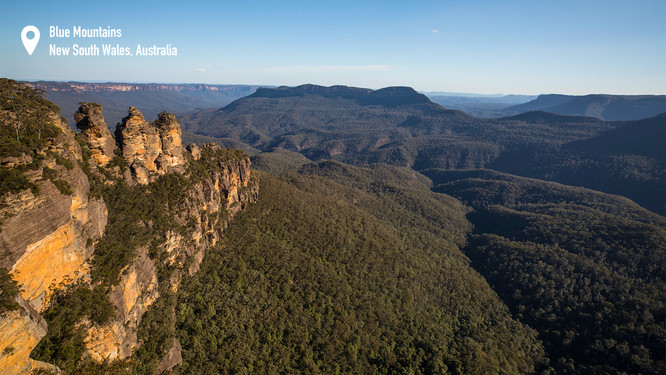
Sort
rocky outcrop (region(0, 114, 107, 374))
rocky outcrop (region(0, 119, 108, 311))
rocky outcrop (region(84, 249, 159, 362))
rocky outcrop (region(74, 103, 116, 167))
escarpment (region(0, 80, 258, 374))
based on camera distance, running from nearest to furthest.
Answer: rocky outcrop (region(0, 114, 107, 374)) < rocky outcrop (region(0, 119, 108, 311)) < escarpment (region(0, 80, 258, 374)) < rocky outcrop (region(84, 249, 159, 362)) < rocky outcrop (region(74, 103, 116, 167))

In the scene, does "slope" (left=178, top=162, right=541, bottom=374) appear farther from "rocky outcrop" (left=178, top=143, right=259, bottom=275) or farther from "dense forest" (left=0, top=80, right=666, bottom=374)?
"rocky outcrop" (left=178, top=143, right=259, bottom=275)

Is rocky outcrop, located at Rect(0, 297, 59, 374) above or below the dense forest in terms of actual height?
above

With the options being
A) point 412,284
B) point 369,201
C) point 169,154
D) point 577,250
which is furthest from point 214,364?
point 577,250

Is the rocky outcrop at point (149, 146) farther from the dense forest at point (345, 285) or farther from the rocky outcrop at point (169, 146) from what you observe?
the dense forest at point (345, 285)

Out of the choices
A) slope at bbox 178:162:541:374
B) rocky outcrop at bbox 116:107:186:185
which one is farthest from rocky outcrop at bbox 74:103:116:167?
slope at bbox 178:162:541:374

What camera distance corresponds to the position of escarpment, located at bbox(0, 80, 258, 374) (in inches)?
875

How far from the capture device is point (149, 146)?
46281mm

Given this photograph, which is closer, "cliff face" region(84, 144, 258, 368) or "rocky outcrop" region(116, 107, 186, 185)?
"cliff face" region(84, 144, 258, 368)

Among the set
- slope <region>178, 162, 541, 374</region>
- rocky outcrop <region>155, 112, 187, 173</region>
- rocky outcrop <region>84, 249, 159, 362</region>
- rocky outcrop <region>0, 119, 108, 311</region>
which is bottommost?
slope <region>178, 162, 541, 374</region>

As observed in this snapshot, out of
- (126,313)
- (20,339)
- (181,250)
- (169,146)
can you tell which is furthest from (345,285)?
(20,339)

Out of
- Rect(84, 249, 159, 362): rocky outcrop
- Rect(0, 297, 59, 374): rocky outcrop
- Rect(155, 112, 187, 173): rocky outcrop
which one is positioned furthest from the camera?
Rect(155, 112, 187, 173): rocky outcrop

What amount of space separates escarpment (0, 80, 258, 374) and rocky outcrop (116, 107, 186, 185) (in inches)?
6.3

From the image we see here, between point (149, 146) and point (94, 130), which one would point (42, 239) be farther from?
point (149, 146)

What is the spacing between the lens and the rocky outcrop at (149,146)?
143ft
